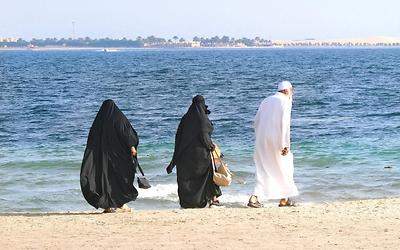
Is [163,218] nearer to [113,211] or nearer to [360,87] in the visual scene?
[113,211]

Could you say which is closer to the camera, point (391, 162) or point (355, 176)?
point (355, 176)

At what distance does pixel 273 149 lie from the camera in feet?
35.0

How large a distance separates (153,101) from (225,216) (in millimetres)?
27958

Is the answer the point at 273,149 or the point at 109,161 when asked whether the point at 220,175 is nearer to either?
the point at 273,149

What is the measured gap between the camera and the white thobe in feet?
34.5

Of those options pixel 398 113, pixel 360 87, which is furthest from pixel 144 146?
pixel 360 87

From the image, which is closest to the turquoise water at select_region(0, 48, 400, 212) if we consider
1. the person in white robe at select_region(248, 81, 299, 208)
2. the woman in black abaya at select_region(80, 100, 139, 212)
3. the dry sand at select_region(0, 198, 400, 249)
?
the person in white robe at select_region(248, 81, 299, 208)

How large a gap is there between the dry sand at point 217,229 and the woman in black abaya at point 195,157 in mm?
407

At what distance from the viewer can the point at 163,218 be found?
9.95m

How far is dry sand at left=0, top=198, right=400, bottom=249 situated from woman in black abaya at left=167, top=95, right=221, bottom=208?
41cm

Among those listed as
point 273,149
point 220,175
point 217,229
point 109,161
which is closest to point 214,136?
point 220,175

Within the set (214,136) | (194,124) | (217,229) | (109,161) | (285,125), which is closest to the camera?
(217,229)

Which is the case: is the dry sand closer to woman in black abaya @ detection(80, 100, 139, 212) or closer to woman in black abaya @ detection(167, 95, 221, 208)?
woman in black abaya @ detection(80, 100, 139, 212)

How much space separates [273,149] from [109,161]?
181cm
